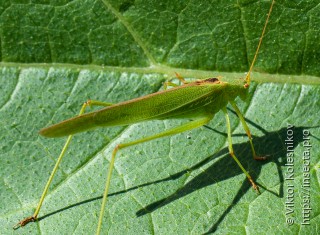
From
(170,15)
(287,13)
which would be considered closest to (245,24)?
(287,13)

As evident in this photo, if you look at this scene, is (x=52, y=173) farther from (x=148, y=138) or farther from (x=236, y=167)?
(x=236, y=167)

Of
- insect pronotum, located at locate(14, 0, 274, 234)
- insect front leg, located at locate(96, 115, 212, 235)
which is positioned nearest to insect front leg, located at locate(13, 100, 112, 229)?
insect pronotum, located at locate(14, 0, 274, 234)

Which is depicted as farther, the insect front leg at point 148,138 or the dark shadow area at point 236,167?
the dark shadow area at point 236,167

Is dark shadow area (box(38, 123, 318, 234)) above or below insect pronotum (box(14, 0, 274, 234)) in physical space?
below

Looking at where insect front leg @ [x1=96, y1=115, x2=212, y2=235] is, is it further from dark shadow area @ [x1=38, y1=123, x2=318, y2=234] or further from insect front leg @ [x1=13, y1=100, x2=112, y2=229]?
insect front leg @ [x1=13, y1=100, x2=112, y2=229]

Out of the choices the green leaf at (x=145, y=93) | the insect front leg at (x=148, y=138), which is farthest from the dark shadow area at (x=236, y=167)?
the insect front leg at (x=148, y=138)

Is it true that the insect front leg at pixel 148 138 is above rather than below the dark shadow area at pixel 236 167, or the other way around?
above

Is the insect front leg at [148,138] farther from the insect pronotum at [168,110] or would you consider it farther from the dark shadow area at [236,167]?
the dark shadow area at [236,167]
